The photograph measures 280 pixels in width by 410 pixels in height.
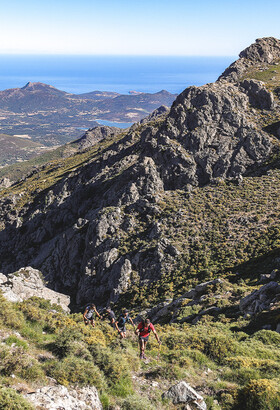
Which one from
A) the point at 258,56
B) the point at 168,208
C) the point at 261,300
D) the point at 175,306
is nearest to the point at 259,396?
the point at 261,300

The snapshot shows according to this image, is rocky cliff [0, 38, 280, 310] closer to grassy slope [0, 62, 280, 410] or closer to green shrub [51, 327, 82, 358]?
grassy slope [0, 62, 280, 410]

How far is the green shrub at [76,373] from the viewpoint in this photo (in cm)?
993

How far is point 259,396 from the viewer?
1016cm

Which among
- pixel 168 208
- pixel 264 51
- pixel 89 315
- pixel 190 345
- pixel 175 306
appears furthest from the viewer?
pixel 264 51

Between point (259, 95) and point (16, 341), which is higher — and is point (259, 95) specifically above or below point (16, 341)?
above

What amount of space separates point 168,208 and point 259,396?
37258 millimetres

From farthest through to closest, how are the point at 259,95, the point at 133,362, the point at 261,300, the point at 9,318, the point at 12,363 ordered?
the point at 259,95
the point at 261,300
the point at 9,318
the point at 133,362
the point at 12,363

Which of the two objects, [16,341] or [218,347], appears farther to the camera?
[218,347]

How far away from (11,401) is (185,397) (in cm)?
668

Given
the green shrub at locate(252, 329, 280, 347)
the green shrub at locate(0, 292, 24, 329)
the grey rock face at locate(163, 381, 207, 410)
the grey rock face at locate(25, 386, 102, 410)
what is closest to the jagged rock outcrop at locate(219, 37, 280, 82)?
the green shrub at locate(252, 329, 280, 347)

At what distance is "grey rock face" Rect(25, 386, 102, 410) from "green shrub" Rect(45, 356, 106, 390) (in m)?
0.34

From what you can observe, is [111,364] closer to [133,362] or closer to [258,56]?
[133,362]

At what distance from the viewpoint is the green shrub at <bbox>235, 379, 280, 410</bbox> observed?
390 inches

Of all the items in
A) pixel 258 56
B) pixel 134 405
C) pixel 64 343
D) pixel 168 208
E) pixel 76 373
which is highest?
pixel 258 56
